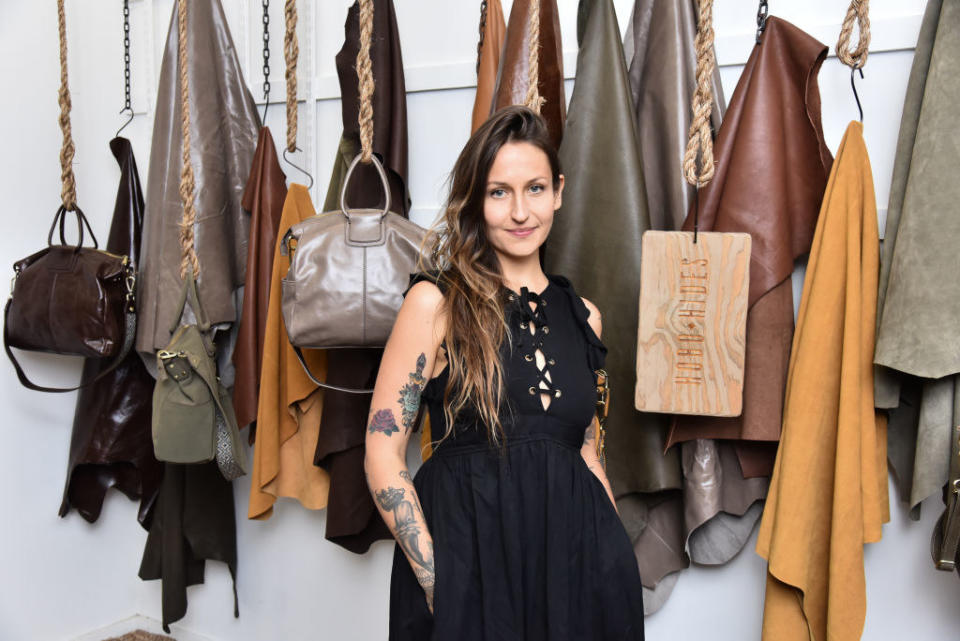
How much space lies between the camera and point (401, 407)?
1091 mm

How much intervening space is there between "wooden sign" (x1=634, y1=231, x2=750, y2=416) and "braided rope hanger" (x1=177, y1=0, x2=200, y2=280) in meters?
1.07

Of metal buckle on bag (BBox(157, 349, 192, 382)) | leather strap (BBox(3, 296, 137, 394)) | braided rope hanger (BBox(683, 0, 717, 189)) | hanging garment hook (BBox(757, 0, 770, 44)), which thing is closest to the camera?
braided rope hanger (BBox(683, 0, 717, 189))

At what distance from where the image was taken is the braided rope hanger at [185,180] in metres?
1.63

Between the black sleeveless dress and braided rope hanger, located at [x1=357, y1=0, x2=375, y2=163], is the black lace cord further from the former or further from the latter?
braided rope hanger, located at [x1=357, y1=0, x2=375, y2=163]

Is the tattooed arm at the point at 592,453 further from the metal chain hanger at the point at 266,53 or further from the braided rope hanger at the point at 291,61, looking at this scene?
the metal chain hanger at the point at 266,53

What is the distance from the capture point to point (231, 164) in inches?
70.5

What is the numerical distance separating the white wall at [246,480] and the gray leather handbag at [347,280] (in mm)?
390

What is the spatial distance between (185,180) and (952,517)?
1.68 m

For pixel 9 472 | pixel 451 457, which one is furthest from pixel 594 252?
pixel 9 472

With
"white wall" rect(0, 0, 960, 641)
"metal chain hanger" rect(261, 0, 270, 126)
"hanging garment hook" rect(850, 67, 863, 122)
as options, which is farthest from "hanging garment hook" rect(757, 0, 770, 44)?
"metal chain hanger" rect(261, 0, 270, 126)

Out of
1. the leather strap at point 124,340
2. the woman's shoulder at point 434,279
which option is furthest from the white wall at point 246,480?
the woman's shoulder at point 434,279

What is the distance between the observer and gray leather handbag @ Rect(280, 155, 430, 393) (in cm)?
136

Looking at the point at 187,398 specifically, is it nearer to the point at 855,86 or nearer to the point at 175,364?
Result: the point at 175,364

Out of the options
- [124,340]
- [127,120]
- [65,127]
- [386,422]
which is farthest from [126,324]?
[386,422]
